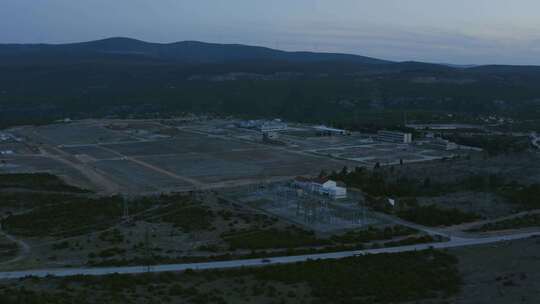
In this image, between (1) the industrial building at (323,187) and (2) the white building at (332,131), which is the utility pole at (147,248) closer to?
(1) the industrial building at (323,187)

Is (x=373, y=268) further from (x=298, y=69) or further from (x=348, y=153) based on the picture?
(x=298, y=69)

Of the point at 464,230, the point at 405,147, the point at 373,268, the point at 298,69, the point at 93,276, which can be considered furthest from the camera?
the point at 298,69

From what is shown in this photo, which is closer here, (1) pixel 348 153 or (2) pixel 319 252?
(2) pixel 319 252

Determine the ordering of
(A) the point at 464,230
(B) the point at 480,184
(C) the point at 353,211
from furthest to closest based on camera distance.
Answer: (B) the point at 480,184 → (C) the point at 353,211 → (A) the point at 464,230

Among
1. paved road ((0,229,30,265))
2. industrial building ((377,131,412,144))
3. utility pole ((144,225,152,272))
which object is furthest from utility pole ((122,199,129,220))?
industrial building ((377,131,412,144))

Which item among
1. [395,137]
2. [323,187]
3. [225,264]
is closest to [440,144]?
[395,137]

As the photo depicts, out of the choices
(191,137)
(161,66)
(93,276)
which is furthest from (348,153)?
(161,66)
